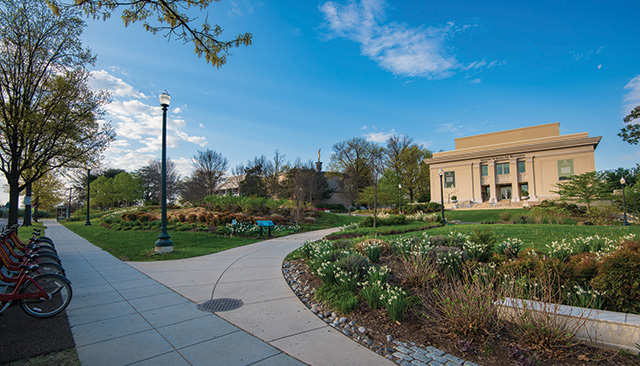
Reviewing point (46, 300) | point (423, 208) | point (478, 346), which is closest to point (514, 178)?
point (423, 208)

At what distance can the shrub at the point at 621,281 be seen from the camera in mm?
3623

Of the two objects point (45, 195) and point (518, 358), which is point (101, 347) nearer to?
point (518, 358)

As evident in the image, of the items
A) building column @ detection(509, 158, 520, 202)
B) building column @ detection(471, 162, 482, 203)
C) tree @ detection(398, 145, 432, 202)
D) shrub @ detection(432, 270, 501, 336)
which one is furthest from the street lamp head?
tree @ detection(398, 145, 432, 202)

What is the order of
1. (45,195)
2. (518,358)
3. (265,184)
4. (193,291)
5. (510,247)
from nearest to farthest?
(518,358) → (193,291) → (510,247) → (45,195) → (265,184)

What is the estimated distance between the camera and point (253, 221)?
17625mm

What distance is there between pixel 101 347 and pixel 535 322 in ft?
16.1

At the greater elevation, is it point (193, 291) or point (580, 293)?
point (580, 293)

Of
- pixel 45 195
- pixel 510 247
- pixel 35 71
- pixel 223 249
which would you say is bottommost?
pixel 223 249

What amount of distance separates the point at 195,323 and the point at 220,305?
2.50ft

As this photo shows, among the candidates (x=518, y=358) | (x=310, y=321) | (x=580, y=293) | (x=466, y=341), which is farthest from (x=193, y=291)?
(x=580, y=293)

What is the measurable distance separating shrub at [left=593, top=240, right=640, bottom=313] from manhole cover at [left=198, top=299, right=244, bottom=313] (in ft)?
16.8

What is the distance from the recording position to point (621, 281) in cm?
370

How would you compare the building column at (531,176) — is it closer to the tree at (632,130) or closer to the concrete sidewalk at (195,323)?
the tree at (632,130)

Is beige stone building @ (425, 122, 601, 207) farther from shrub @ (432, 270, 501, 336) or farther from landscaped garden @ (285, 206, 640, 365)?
shrub @ (432, 270, 501, 336)
